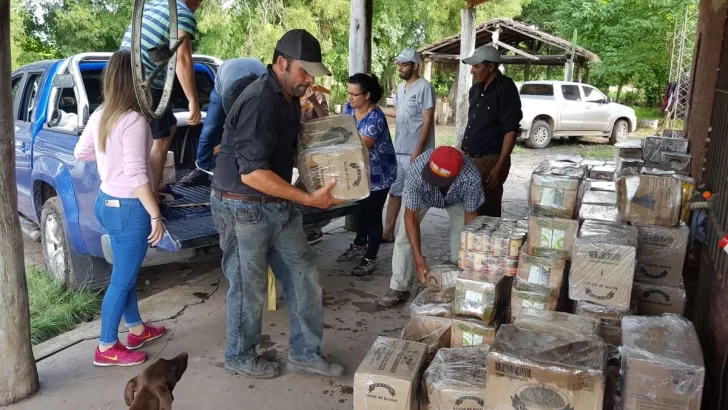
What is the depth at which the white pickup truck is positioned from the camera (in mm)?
16312

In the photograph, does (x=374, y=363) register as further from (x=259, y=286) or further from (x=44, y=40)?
(x=44, y=40)

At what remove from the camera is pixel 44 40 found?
2073cm

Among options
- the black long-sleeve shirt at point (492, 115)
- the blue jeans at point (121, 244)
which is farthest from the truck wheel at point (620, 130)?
the blue jeans at point (121, 244)

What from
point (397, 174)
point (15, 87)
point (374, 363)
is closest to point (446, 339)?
point (374, 363)

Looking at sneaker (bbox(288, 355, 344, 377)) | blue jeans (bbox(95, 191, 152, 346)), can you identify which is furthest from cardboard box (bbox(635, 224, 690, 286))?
blue jeans (bbox(95, 191, 152, 346))

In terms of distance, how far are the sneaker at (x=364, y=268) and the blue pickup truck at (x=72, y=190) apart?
1.73 feet

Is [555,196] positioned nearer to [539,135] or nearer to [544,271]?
[544,271]

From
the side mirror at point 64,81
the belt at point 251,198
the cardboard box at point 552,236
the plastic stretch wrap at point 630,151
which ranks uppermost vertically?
the side mirror at point 64,81

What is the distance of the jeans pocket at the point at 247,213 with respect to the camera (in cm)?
315

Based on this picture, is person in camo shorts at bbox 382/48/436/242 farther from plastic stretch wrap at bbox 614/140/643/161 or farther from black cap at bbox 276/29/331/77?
black cap at bbox 276/29/331/77

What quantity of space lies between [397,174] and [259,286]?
2.65m

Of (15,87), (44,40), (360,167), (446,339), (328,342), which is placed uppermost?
(44,40)

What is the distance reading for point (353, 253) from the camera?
5688 mm

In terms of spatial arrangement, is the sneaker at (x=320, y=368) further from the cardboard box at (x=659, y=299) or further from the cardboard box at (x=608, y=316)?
the cardboard box at (x=659, y=299)
